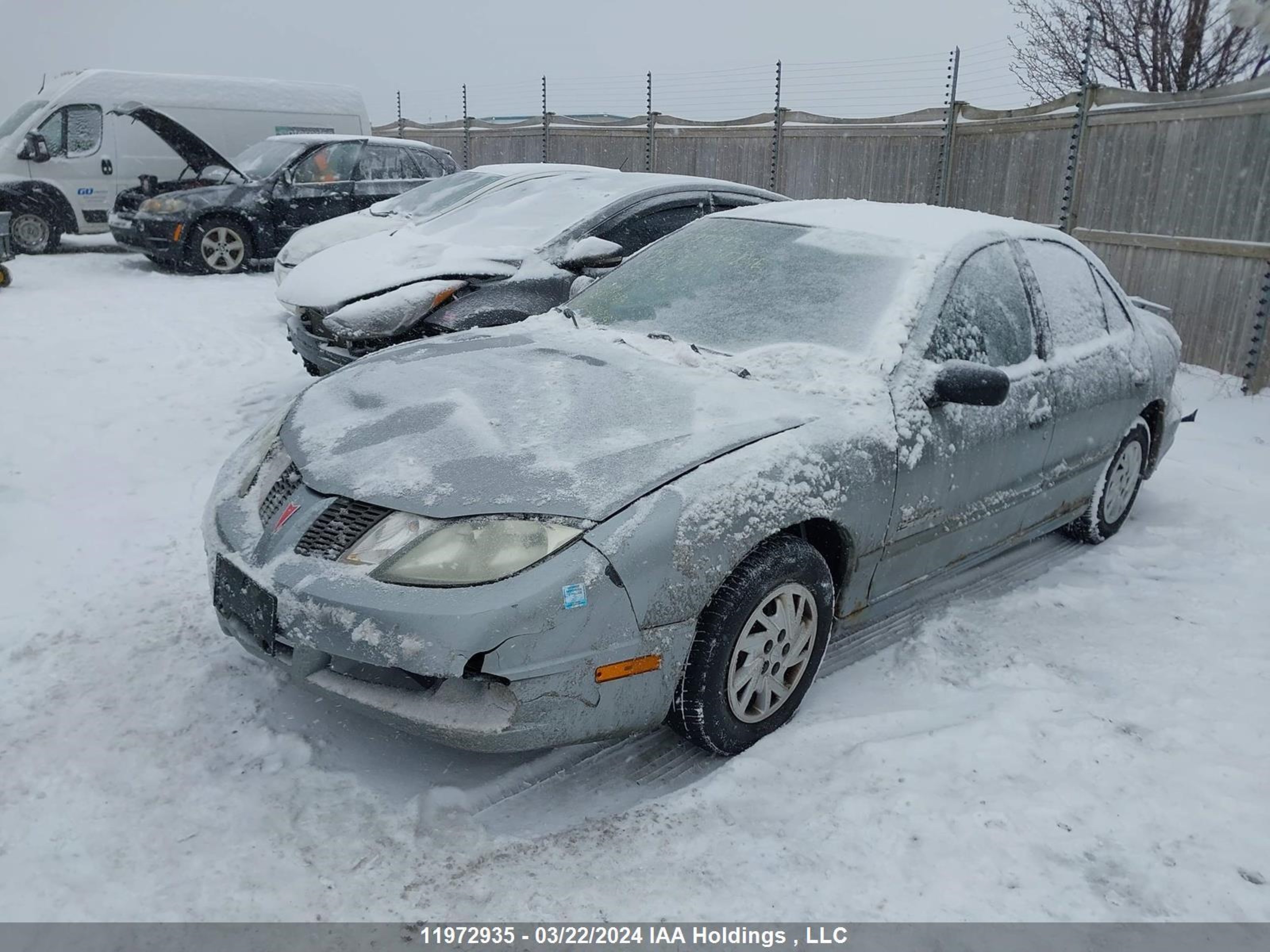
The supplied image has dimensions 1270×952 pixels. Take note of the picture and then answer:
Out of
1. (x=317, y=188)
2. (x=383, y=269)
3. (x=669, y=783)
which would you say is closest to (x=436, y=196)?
(x=383, y=269)

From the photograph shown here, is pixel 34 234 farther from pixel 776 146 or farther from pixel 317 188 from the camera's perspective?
pixel 776 146

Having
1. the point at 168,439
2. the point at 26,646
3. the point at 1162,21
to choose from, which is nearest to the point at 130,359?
the point at 168,439

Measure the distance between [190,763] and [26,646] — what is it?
3.42ft

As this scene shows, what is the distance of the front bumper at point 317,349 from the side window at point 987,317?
11.1 feet

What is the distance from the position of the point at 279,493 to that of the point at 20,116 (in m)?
13.1

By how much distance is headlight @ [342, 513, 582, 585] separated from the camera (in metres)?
2.56

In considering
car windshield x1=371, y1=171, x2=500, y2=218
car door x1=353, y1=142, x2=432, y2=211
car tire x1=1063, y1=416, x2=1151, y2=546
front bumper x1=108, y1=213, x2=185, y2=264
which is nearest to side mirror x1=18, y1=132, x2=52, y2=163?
front bumper x1=108, y1=213, x2=185, y2=264

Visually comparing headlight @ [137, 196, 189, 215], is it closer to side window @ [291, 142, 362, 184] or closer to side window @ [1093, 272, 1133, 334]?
side window @ [291, 142, 362, 184]

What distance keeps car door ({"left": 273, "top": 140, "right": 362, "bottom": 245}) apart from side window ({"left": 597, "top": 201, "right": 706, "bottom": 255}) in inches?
261

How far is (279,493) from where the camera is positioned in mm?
3057

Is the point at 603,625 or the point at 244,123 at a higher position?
the point at 244,123

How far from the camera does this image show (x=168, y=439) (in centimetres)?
575

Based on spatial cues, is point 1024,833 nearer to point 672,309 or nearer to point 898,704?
point 898,704

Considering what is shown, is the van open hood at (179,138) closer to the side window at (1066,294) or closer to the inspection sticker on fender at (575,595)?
the side window at (1066,294)
